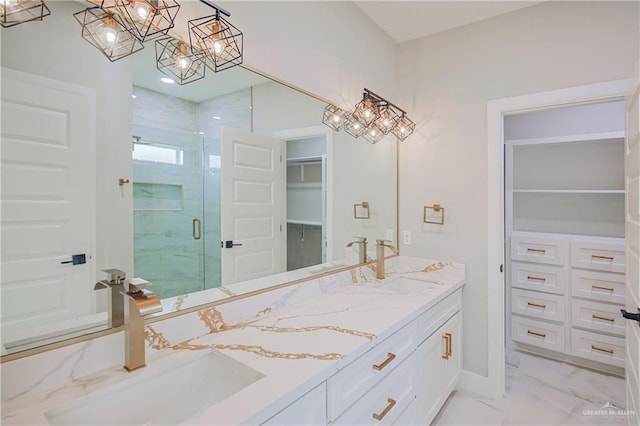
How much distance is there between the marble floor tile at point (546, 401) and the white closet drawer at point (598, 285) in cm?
62

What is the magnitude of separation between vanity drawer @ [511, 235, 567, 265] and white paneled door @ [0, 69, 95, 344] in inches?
126

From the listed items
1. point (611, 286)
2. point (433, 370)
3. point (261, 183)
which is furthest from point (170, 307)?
point (611, 286)

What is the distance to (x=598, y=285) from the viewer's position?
265 centimetres

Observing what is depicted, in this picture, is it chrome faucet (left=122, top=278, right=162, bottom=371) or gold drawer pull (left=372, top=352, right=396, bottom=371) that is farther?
gold drawer pull (left=372, top=352, right=396, bottom=371)

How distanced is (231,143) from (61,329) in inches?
37.3

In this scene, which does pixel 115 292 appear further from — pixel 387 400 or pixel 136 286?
pixel 387 400

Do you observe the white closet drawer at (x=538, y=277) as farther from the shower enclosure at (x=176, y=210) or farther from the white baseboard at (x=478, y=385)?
the shower enclosure at (x=176, y=210)

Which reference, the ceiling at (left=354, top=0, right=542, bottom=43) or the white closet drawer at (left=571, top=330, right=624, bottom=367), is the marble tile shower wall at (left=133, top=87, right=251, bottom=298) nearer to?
the ceiling at (left=354, top=0, right=542, bottom=43)

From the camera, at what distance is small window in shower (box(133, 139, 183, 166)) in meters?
1.16

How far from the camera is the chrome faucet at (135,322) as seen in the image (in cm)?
100

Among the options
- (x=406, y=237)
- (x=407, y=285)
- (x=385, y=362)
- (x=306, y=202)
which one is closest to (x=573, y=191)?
(x=406, y=237)

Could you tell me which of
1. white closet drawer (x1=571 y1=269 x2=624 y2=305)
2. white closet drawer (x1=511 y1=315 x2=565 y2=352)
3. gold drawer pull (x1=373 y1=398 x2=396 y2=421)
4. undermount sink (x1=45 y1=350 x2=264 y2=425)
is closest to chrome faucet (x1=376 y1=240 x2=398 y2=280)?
gold drawer pull (x1=373 y1=398 x2=396 y2=421)

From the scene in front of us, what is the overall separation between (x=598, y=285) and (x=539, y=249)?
0.48 metres

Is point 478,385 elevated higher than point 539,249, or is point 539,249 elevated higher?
point 539,249
